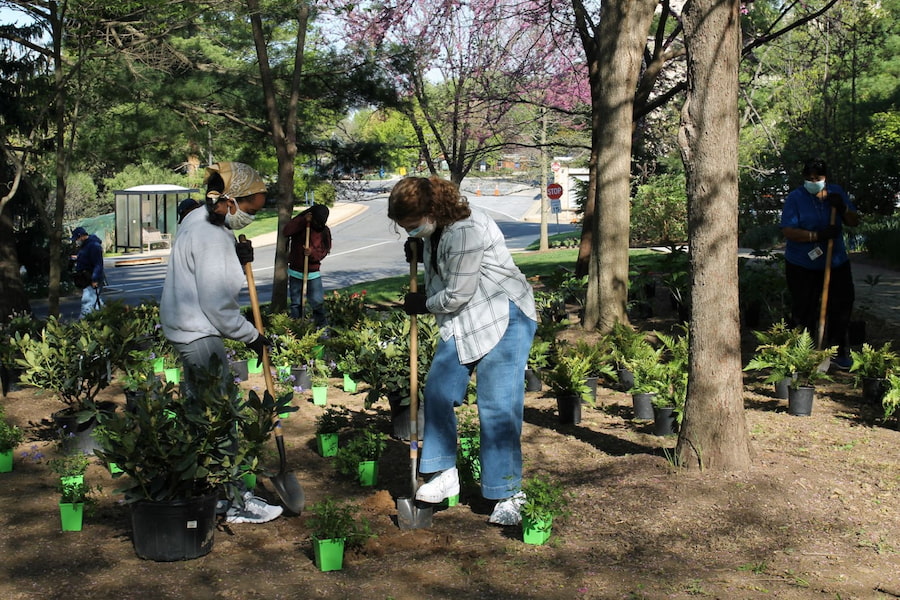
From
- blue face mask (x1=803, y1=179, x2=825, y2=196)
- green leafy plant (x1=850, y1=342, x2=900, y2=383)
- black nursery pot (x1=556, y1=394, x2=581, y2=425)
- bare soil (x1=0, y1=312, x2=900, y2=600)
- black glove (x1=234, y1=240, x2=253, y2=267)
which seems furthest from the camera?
blue face mask (x1=803, y1=179, x2=825, y2=196)

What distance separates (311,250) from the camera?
10891mm

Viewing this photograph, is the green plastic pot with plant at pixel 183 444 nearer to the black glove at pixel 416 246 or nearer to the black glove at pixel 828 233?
the black glove at pixel 416 246

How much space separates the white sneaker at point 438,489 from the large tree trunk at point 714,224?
1473 mm

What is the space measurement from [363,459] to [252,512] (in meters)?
0.90

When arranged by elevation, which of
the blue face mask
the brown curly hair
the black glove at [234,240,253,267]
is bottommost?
the black glove at [234,240,253,267]

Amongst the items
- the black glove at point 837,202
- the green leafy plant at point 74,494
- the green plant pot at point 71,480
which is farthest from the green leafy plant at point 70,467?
the black glove at point 837,202

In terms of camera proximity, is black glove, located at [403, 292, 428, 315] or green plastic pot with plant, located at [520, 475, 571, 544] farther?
black glove, located at [403, 292, 428, 315]

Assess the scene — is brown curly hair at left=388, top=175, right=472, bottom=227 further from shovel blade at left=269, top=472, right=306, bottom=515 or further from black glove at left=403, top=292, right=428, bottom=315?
shovel blade at left=269, top=472, right=306, bottom=515

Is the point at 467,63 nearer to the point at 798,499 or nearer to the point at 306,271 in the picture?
the point at 306,271

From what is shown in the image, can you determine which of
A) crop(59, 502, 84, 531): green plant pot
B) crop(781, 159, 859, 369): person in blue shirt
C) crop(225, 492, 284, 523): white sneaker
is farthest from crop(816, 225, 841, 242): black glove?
crop(59, 502, 84, 531): green plant pot

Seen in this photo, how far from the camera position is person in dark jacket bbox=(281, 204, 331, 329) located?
35.2 ft

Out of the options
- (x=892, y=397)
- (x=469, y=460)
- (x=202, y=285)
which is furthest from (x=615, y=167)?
(x=202, y=285)

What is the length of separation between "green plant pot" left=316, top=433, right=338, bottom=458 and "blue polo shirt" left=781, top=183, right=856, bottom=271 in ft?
13.4

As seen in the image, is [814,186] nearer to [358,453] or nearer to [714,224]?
[714,224]
